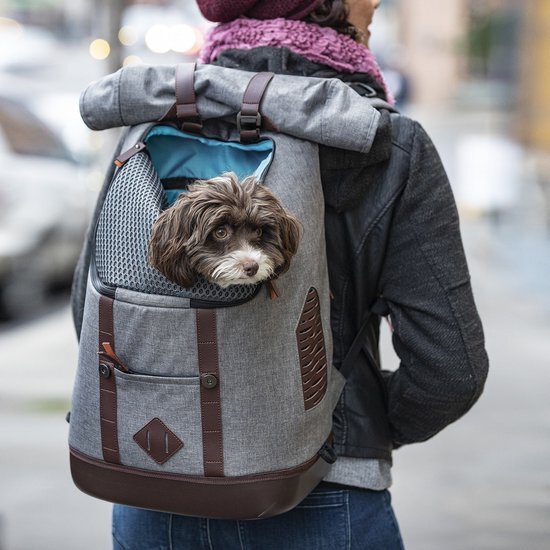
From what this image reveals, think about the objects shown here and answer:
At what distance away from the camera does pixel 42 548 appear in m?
4.43

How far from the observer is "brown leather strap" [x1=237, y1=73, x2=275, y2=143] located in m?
1.68

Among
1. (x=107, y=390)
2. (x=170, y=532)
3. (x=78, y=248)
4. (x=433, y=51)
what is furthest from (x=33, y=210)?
(x=433, y=51)

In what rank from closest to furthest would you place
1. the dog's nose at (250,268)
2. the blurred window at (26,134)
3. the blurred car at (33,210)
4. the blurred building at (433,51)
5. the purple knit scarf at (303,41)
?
the dog's nose at (250,268) < the purple knit scarf at (303,41) < the blurred car at (33,210) < the blurred window at (26,134) < the blurred building at (433,51)

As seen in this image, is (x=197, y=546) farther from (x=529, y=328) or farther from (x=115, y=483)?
(x=529, y=328)

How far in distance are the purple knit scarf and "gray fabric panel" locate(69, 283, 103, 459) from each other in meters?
0.55

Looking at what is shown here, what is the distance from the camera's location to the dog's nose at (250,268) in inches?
58.8

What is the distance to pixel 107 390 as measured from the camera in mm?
1694

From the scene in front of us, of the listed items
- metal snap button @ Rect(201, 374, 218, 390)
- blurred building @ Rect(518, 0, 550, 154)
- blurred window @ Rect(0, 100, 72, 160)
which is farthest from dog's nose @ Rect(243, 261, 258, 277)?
blurred building @ Rect(518, 0, 550, 154)

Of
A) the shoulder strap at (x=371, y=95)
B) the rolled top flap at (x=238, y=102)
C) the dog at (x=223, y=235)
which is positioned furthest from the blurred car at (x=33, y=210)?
the dog at (x=223, y=235)

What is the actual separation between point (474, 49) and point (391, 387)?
29.0 m

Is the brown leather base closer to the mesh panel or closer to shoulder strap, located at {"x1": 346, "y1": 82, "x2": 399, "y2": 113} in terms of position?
the mesh panel

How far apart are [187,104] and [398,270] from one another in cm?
48

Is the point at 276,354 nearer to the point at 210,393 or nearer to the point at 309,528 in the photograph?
the point at 210,393

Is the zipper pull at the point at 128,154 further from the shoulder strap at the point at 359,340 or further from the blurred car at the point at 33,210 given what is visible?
the blurred car at the point at 33,210
